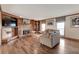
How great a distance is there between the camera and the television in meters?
2.40

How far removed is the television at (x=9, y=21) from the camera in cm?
240

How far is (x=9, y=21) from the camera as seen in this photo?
251 centimetres

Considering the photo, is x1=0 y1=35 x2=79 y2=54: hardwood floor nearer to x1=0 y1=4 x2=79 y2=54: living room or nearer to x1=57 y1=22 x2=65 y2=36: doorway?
x1=0 y1=4 x2=79 y2=54: living room

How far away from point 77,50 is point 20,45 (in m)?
1.83

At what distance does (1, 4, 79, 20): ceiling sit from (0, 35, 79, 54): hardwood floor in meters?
0.77

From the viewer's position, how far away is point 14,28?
8.46ft

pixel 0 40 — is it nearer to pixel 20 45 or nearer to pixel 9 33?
pixel 9 33

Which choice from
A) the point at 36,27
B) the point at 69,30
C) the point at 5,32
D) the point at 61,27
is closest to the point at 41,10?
the point at 36,27

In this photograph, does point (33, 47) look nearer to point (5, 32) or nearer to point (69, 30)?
point (5, 32)

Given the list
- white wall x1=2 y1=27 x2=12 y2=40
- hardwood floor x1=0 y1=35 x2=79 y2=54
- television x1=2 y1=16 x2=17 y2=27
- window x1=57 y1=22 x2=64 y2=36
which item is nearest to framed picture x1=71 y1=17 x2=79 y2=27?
window x1=57 y1=22 x2=64 y2=36

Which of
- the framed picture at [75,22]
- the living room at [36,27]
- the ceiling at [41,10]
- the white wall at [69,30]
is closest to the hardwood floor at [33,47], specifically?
the living room at [36,27]

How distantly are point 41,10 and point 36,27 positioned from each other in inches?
23.4

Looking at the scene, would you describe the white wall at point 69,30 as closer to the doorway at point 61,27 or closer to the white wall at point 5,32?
the doorway at point 61,27
